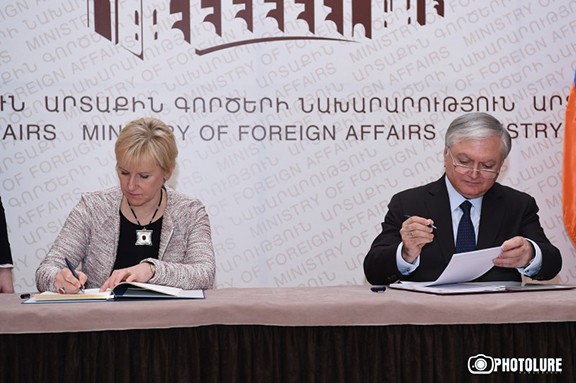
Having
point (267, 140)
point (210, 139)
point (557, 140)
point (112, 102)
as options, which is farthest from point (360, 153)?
point (112, 102)

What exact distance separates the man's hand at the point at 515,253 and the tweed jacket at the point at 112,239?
1.11 meters

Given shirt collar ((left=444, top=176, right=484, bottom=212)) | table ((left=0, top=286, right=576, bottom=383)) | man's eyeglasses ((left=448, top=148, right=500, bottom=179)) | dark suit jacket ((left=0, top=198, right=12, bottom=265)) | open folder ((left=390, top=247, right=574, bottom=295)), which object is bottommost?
table ((left=0, top=286, right=576, bottom=383))

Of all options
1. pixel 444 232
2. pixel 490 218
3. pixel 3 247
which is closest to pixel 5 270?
pixel 3 247

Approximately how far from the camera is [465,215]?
289 centimetres

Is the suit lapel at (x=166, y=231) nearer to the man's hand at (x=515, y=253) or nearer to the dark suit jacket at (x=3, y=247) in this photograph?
the dark suit jacket at (x=3, y=247)

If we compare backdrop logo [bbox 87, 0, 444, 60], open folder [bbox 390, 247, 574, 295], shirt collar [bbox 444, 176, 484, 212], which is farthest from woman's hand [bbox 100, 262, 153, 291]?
backdrop logo [bbox 87, 0, 444, 60]

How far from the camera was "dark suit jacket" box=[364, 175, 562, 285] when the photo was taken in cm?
275

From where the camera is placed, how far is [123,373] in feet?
6.50

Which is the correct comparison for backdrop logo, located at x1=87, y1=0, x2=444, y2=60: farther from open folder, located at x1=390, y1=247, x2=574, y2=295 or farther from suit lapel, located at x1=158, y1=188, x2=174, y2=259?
open folder, located at x1=390, y1=247, x2=574, y2=295

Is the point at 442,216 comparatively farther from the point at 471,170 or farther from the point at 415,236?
the point at 415,236

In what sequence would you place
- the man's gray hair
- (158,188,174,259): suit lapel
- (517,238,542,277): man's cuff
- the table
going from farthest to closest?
the man's gray hair, (158,188,174,259): suit lapel, (517,238,542,277): man's cuff, the table

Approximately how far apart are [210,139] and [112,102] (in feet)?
1.90

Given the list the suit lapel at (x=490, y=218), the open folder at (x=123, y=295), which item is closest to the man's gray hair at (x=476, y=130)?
the suit lapel at (x=490, y=218)

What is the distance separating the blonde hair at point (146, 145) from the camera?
2.70m
